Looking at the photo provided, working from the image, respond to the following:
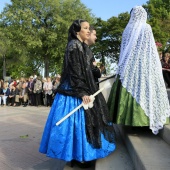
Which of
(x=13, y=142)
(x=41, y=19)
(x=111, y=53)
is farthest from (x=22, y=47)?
(x=13, y=142)

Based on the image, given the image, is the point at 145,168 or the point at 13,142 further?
the point at 13,142

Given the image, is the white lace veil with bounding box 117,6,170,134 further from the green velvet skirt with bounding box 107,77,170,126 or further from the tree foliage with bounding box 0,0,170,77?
the tree foliage with bounding box 0,0,170,77

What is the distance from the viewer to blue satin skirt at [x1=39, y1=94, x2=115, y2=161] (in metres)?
3.02

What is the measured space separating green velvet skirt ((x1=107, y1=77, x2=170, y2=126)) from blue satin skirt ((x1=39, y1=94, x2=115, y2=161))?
439 mm

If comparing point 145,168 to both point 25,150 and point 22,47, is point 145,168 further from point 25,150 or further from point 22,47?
point 22,47

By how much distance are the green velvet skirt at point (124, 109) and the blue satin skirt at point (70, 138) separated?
17.3 inches

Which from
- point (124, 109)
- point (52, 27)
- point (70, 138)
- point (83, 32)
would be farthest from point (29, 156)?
point (52, 27)

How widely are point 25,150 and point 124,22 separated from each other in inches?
1001

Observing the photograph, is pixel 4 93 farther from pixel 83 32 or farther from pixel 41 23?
pixel 41 23

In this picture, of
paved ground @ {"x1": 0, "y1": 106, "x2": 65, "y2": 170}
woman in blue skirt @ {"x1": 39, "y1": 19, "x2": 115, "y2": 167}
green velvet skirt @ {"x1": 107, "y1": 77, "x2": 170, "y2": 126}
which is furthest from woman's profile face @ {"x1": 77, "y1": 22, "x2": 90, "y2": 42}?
paved ground @ {"x1": 0, "y1": 106, "x2": 65, "y2": 170}

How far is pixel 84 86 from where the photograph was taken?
3.14 meters

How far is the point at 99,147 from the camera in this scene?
3096mm

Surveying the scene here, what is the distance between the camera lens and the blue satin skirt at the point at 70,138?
9.91ft

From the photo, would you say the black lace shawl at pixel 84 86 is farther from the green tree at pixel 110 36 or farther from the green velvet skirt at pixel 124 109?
the green tree at pixel 110 36
